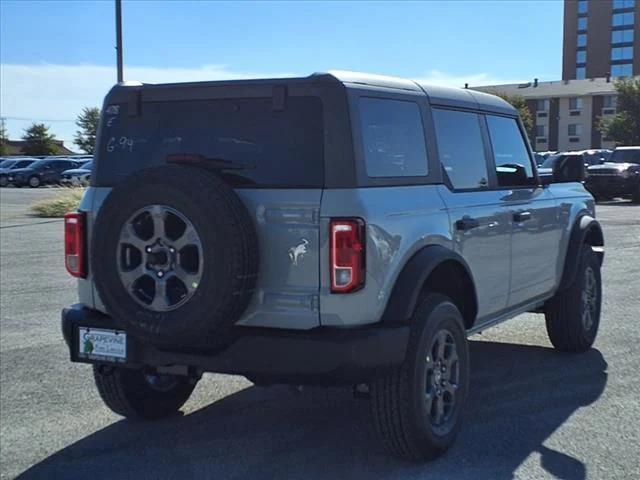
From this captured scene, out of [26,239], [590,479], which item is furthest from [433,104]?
[26,239]

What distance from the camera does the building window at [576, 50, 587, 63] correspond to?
128m

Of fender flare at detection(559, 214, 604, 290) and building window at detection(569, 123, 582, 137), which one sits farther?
building window at detection(569, 123, 582, 137)

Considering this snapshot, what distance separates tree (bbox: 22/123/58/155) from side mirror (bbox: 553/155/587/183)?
81.5 metres

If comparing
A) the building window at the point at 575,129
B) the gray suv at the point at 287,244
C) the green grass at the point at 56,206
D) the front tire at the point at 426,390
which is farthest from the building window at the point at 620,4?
the front tire at the point at 426,390

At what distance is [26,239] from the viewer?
16.3 m

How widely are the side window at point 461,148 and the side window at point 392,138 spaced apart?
0.91 ft

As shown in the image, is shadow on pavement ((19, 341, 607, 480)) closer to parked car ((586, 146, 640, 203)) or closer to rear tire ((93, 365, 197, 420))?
rear tire ((93, 365, 197, 420))

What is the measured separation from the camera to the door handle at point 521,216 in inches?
224

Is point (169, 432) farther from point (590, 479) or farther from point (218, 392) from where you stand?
point (590, 479)

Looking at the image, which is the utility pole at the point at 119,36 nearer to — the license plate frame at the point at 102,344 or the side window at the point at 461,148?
the side window at the point at 461,148

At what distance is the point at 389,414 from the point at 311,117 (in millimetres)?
1567

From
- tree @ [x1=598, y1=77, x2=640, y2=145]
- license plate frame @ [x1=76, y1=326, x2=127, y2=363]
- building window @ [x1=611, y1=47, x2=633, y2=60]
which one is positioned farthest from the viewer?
building window @ [x1=611, y1=47, x2=633, y2=60]

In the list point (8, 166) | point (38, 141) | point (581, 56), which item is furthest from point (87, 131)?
point (581, 56)

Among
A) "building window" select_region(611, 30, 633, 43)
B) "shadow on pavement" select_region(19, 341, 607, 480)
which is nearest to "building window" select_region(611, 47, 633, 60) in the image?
"building window" select_region(611, 30, 633, 43)
